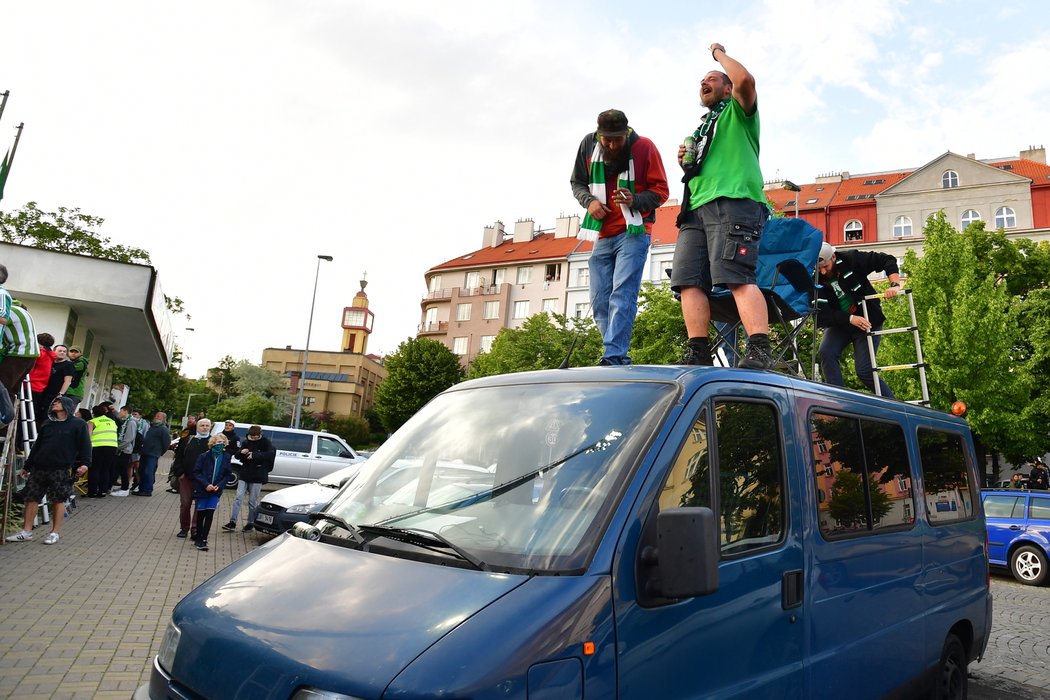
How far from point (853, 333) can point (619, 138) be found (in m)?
2.84

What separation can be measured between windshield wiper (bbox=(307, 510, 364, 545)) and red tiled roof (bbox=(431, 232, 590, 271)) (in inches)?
2462

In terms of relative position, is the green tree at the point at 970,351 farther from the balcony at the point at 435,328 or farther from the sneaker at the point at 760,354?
the balcony at the point at 435,328

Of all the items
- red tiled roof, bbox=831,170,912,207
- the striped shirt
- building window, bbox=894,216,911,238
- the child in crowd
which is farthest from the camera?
red tiled roof, bbox=831,170,912,207

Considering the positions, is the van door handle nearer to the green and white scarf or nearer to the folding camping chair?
the folding camping chair

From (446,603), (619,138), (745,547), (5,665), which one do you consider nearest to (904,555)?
(745,547)

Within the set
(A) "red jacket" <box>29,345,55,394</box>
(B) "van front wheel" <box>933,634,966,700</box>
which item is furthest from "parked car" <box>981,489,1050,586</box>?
(A) "red jacket" <box>29,345,55,394</box>

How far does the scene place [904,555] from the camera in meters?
3.97

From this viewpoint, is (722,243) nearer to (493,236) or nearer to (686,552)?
(686,552)

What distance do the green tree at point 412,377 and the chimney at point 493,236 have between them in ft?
59.8

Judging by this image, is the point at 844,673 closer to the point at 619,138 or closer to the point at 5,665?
the point at 619,138

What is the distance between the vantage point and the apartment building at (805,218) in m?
44.0

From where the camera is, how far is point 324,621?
2262 mm

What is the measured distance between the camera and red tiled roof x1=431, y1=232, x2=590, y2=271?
67.7 m

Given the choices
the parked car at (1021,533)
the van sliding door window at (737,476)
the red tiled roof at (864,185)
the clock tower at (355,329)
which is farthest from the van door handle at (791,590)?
the clock tower at (355,329)
